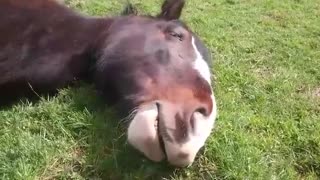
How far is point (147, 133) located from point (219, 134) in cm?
98

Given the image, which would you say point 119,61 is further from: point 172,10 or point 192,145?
point 192,145

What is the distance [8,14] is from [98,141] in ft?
3.39

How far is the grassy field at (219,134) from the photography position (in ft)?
9.46

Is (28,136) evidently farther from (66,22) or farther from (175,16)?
(175,16)

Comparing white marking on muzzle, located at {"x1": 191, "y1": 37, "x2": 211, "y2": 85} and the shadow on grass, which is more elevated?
white marking on muzzle, located at {"x1": 191, "y1": 37, "x2": 211, "y2": 85}

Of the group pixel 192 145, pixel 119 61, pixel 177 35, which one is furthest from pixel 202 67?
pixel 192 145

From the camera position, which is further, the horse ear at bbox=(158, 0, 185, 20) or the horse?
the horse ear at bbox=(158, 0, 185, 20)

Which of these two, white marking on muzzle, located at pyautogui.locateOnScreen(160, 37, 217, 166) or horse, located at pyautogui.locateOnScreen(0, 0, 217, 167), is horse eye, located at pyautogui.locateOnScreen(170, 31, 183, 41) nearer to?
horse, located at pyautogui.locateOnScreen(0, 0, 217, 167)

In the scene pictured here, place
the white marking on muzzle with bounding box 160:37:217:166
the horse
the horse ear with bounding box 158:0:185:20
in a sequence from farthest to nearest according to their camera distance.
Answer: the horse ear with bounding box 158:0:185:20 < the horse < the white marking on muzzle with bounding box 160:37:217:166

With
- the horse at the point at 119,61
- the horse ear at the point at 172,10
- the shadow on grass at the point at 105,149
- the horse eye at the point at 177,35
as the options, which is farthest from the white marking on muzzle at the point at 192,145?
the horse ear at the point at 172,10

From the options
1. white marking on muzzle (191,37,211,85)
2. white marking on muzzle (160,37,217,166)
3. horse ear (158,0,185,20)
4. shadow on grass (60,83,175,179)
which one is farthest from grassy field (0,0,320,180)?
horse ear (158,0,185,20)

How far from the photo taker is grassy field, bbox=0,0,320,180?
2883 millimetres

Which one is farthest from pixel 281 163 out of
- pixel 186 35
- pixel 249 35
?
pixel 249 35

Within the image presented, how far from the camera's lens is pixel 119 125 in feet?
10.3
